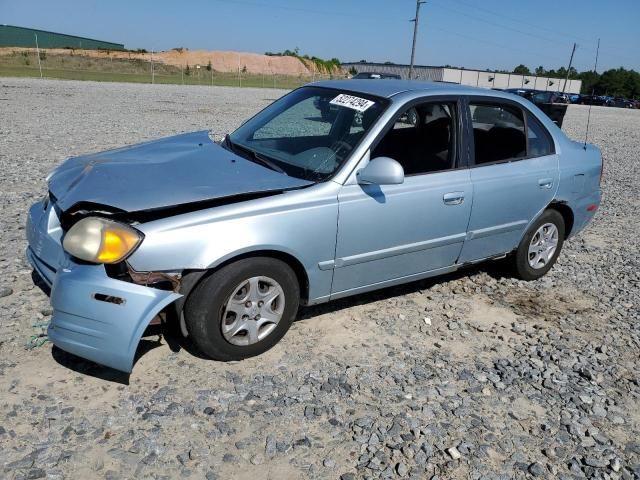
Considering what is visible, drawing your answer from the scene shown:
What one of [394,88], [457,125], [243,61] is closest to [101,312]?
[394,88]

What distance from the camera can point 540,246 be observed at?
4.87 m

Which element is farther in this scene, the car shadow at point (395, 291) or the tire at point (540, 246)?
the tire at point (540, 246)

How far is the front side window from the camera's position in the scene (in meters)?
3.76

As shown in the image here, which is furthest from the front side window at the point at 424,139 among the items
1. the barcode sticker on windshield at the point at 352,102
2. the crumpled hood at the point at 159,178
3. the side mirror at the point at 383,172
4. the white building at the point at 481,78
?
the white building at the point at 481,78

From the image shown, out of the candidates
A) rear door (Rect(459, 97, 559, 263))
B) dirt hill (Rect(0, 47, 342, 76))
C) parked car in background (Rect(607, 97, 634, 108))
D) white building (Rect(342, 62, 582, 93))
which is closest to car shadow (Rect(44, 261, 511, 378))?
rear door (Rect(459, 97, 559, 263))

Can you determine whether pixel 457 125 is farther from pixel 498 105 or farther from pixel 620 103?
pixel 620 103

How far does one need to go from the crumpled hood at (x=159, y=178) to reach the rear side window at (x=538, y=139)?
7.77 feet

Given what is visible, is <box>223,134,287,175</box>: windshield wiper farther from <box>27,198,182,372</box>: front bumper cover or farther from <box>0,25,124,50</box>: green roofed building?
<box>0,25,124,50</box>: green roofed building

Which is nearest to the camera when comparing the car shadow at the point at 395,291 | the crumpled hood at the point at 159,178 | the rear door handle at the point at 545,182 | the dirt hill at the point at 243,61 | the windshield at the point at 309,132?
the crumpled hood at the point at 159,178

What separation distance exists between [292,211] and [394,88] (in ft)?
4.90

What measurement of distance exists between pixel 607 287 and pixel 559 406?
2308mm

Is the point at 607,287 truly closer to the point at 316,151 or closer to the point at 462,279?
the point at 462,279

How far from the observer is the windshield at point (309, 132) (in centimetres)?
354

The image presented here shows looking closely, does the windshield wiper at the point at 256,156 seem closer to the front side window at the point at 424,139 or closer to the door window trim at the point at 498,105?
the front side window at the point at 424,139
